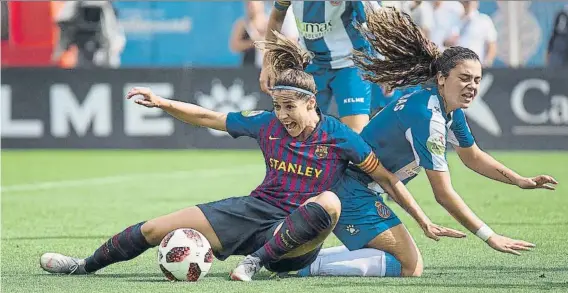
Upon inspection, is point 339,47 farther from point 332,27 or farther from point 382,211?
point 382,211

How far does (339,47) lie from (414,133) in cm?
252

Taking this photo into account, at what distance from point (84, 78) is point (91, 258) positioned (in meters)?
10.8

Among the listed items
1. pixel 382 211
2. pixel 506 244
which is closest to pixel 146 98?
pixel 382 211

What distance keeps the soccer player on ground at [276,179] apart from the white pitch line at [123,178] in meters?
6.23

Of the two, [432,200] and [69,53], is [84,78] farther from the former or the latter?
[432,200]

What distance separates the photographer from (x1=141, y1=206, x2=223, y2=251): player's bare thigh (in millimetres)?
6715

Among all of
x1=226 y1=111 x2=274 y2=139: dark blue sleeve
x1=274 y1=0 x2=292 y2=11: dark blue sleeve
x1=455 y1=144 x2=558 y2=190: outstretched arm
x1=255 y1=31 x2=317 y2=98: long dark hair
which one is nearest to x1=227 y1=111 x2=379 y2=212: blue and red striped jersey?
x1=226 y1=111 x2=274 y2=139: dark blue sleeve

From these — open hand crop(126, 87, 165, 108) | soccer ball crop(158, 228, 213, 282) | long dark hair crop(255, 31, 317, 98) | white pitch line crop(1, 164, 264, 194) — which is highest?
long dark hair crop(255, 31, 317, 98)

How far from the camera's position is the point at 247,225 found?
22.1ft

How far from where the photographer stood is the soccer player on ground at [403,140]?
6.57 m

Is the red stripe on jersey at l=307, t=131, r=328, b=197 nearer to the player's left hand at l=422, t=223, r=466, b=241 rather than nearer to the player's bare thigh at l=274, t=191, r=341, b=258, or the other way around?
the player's bare thigh at l=274, t=191, r=341, b=258

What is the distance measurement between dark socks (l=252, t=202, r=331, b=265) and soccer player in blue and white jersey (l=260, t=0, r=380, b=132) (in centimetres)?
254

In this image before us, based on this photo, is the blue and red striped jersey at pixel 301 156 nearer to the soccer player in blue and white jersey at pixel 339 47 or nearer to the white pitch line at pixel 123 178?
the soccer player in blue and white jersey at pixel 339 47

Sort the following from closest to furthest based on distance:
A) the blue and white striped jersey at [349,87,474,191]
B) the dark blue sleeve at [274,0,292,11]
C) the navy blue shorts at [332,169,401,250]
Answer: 1. the blue and white striped jersey at [349,87,474,191]
2. the navy blue shorts at [332,169,401,250]
3. the dark blue sleeve at [274,0,292,11]
